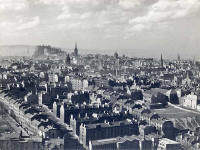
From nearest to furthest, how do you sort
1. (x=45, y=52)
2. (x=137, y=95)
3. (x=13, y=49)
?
(x=137, y=95), (x=13, y=49), (x=45, y=52)

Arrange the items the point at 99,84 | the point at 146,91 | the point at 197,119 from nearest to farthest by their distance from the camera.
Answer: the point at 197,119 → the point at 146,91 → the point at 99,84

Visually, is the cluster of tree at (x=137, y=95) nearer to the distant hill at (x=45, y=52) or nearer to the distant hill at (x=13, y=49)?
the distant hill at (x=13, y=49)

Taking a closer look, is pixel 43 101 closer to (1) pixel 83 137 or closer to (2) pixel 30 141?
(1) pixel 83 137

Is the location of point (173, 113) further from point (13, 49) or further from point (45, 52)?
point (13, 49)

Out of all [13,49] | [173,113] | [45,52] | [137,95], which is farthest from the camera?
[45,52]

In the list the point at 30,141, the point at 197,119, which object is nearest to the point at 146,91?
the point at 197,119

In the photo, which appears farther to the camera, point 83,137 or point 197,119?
point 197,119

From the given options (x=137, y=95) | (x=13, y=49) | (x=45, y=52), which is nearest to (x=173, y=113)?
(x=137, y=95)

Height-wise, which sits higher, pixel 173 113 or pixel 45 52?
pixel 45 52

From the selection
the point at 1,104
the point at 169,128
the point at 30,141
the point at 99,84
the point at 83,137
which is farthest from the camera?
the point at 99,84
